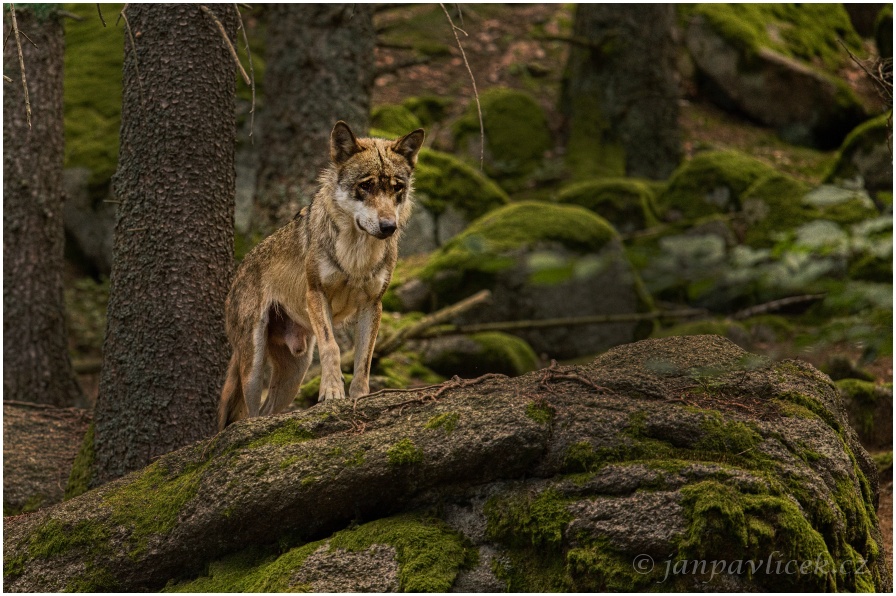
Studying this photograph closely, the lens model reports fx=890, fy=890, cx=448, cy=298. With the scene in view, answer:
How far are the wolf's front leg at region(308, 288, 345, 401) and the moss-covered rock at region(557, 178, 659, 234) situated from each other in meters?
9.20

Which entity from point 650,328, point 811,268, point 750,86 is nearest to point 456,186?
point 650,328

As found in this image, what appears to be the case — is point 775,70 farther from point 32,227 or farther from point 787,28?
point 32,227

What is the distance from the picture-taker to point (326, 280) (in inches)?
270

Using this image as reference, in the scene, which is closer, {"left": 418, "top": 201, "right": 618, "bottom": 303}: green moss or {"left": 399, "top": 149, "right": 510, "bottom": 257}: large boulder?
{"left": 418, "top": 201, "right": 618, "bottom": 303}: green moss

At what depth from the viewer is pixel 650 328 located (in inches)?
505

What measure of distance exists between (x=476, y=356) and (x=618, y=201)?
542 centimetres

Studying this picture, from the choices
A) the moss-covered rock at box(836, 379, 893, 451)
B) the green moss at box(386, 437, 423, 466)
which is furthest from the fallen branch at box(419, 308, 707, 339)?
the green moss at box(386, 437, 423, 466)

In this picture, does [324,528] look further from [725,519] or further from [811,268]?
[811,268]

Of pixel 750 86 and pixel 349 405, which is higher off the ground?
pixel 750 86

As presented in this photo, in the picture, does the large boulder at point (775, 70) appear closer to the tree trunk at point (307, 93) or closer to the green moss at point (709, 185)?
the green moss at point (709, 185)

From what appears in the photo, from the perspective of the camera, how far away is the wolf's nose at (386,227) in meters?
6.32

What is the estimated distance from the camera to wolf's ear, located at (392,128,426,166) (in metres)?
7.05

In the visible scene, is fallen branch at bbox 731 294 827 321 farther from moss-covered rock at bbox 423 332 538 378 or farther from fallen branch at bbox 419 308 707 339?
moss-covered rock at bbox 423 332 538 378

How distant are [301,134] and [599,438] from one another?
678cm
